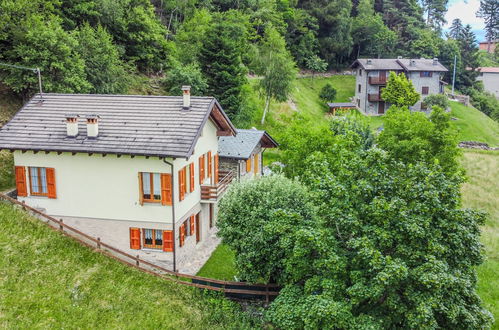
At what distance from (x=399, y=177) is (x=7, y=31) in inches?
1245

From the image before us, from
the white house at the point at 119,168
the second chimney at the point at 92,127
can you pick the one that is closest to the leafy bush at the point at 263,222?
the white house at the point at 119,168

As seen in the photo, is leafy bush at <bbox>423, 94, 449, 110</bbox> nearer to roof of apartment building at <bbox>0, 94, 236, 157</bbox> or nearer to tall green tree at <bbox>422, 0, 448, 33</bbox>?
tall green tree at <bbox>422, 0, 448, 33</bbox>

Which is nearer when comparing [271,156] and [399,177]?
[399,177]

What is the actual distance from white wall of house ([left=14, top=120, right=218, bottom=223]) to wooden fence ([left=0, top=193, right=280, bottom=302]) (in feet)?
3.29

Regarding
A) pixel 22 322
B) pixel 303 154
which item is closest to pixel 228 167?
pixel 303 154

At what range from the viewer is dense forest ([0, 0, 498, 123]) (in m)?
34.4

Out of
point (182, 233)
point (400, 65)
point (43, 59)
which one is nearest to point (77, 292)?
point (182, 233)

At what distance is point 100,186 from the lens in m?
24.2

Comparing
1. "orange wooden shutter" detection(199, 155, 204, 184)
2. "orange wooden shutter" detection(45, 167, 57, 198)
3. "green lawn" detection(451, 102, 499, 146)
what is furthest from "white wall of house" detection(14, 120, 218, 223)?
"green lawn" detection(451, 102, 499, 146)

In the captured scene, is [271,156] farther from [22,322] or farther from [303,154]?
[22,322]

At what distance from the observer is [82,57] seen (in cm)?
3831

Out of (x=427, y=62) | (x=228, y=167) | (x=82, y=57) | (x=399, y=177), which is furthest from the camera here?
(x=427, y=62)

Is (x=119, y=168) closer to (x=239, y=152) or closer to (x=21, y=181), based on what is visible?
(x=21, y=181)

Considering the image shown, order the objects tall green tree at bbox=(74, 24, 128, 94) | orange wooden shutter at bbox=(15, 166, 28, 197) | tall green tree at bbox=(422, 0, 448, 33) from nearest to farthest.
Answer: orange wooden shutter at bbox=(15, 166, 28, 197), tall green tree at bbox=(74, 24, 128, 94), tall green tree at bbox=(422, 0, 448, 33)
